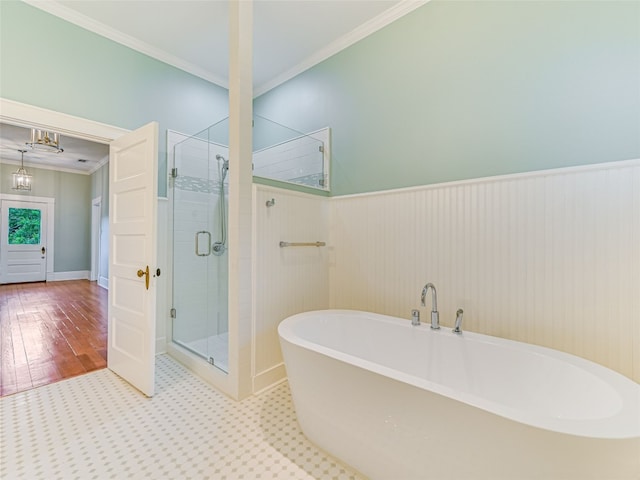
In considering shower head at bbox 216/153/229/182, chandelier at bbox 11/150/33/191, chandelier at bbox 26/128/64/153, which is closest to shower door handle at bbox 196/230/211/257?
shower head at bbox 216/153/229/182

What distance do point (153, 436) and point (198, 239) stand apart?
1.59 meters

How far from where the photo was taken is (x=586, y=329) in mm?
1539

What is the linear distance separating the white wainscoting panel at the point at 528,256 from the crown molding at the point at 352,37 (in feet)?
4.79

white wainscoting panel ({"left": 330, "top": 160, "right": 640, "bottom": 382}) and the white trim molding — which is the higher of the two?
the white trim molding

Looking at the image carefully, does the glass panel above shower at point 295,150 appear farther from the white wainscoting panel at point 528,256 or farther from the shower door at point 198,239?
the white wainscoting panel at point 528,256

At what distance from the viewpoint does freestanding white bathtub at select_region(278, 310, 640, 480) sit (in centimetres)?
84

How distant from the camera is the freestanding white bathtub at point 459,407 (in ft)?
2.76

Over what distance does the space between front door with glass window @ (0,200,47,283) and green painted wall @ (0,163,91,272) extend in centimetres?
22

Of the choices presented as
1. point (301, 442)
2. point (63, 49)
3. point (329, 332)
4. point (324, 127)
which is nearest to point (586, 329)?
point (329, 332)

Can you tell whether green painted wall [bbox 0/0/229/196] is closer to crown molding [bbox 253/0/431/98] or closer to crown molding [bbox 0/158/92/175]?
crown molding [bbox 253/0/431/98]

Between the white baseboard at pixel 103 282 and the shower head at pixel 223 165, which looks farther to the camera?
the white baseboard at pixel 103 282

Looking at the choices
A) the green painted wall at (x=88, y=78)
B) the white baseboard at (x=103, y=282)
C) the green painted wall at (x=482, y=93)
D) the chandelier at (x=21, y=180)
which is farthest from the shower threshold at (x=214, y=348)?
the chandelier at (x=21, y=180)

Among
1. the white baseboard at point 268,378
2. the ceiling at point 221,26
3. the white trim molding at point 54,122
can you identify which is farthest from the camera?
the ceiling at point 221,26

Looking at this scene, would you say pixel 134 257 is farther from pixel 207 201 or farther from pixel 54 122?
pixel 54 122
